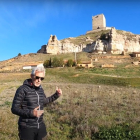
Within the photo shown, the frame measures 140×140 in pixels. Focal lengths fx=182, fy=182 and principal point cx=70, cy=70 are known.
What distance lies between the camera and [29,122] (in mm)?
3480

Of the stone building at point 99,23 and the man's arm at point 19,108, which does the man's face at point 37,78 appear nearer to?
the man's arm at point 19,108

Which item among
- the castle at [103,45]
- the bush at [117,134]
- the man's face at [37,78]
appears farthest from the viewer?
the castle at [103,45]

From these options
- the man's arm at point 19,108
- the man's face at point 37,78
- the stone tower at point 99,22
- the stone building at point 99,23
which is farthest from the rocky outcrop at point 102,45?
the man's arm at point 19,108

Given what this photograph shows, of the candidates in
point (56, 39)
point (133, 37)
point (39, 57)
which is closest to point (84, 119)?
point (39, 57)

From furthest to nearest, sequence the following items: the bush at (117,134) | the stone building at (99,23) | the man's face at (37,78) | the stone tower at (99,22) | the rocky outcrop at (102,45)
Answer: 1. the stone building at (99,23)
2. the stone tower at (99,22)
3. the rocky outcrop at (102,45)
4. the bush at (117,134)
5. the man's face at (37,78)

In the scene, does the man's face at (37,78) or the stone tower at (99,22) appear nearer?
the man's face at (37,78)

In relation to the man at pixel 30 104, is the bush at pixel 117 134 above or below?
below

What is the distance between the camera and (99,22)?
130750mm

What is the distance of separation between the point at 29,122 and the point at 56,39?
95953 millimetres

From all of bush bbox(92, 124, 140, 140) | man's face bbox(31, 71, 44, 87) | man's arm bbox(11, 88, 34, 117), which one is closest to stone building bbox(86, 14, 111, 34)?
bush bbox(92, 124, 140, 140)

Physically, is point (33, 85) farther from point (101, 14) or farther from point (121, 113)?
point (101, 14)

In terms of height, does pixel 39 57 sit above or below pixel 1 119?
above

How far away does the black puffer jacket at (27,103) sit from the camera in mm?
3354

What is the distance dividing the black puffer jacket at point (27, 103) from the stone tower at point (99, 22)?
424 feet
